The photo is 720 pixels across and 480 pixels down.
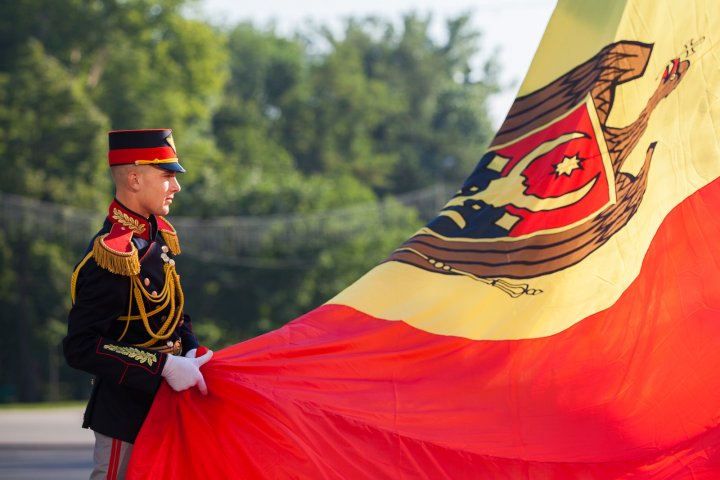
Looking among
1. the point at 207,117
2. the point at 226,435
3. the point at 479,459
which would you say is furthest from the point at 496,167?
the point at 207,117

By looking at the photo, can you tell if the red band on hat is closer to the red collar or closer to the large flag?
the red collar

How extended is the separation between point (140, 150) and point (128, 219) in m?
0.24

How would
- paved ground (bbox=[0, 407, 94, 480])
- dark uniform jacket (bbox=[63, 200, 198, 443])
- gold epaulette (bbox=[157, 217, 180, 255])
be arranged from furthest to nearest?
paved ground (bbox=[0, 407, 94, 480]), gold epaulette (bbox=[157, 217, 180, 255]), dark uniform jacket (bbox=[63, 200, 198, 443])

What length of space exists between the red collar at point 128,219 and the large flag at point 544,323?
20.5 inches

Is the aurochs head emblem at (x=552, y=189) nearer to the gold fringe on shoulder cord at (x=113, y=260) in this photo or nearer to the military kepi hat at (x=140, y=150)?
the military kepi hat at (x=140, y=150)

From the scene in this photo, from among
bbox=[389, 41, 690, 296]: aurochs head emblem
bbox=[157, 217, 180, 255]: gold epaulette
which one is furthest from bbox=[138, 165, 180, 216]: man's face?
bbox=[389, 41, 690, 296]: aurochs head emblem

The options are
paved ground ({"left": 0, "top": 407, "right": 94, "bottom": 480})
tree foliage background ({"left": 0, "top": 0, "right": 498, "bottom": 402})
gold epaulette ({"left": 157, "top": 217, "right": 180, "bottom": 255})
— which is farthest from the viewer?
tree foliage background ({"left": 0, "top": 0, "right": 498, "bottom": 402})

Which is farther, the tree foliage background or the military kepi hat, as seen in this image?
the tree foliage background

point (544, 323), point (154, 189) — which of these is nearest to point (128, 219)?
point (154, 189)

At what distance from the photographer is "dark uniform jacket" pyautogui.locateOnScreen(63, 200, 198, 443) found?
4.10 metres

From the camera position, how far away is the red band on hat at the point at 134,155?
431 centimetres

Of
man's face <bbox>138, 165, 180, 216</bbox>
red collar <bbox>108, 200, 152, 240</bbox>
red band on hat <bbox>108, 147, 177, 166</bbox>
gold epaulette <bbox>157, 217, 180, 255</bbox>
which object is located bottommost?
gold epaulette <bbox>157, 217, 180, 255</bbox>

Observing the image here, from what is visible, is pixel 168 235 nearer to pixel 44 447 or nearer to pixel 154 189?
pixel 154 189

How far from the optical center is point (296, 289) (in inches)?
1464
